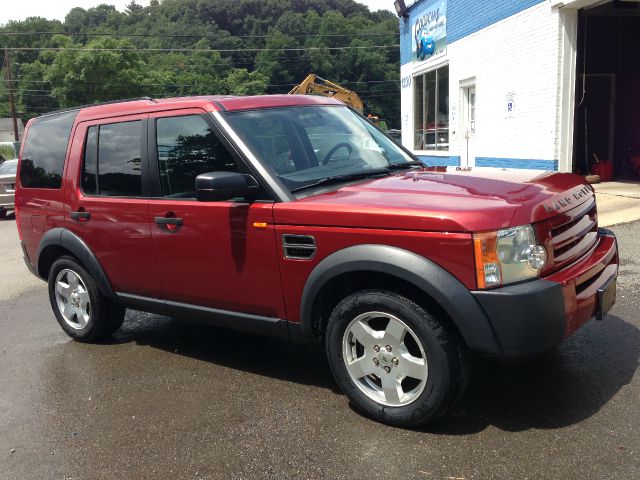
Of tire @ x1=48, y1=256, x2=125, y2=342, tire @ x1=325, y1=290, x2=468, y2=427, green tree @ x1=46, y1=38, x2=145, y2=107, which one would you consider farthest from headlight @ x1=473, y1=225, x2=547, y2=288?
green tree @ x1=46, y1=38, x2=145, y2=107

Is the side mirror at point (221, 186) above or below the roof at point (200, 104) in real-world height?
below

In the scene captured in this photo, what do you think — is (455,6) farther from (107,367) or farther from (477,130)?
(107,367)

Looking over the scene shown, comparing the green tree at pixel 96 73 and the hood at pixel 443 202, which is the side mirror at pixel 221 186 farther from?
the green tree at pixel 96 73

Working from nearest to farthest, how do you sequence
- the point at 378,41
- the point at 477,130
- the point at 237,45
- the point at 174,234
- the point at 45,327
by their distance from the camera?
the point at 174,234, the point at 45,327, the point at 477,130, the point at 378,41, the point at 237,45

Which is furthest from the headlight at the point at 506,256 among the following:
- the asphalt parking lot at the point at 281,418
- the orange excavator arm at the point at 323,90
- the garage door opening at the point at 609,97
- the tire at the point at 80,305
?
the orange excavator arm at the point at 323,90

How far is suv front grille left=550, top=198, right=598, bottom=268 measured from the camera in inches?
125

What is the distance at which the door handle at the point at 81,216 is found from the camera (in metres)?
4.70

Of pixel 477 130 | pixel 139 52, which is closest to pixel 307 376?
pixel 477 130

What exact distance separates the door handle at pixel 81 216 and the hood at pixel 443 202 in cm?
194

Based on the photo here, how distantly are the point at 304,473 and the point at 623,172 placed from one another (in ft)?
48.5

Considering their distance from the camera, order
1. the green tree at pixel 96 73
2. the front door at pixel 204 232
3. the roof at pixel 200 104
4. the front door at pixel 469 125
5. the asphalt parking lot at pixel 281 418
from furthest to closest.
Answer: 1. the green tree at pixel 96 73
2. the front door at pixel 469 125
3. the roof at pixel 200 104
4. the front door at pixel 204 232
5. the asphalt parking lot at pixel 281 418

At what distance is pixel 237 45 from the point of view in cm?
8150

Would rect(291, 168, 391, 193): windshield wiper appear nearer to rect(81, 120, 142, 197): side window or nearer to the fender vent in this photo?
the fender vent

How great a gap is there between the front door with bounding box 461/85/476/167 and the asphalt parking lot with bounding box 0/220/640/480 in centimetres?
1031
